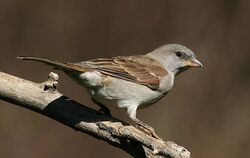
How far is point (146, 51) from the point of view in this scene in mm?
9594

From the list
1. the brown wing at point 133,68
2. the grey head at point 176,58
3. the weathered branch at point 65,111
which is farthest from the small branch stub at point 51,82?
the grey head at point 176,58

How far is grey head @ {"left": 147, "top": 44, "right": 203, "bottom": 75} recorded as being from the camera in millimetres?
5961

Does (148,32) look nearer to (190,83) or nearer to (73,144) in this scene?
(190,83)

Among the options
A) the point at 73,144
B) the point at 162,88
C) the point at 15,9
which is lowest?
the point at 73,144

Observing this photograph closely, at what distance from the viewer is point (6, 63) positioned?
9617mm

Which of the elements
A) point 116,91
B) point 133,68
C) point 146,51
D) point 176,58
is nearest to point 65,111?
point 116,91

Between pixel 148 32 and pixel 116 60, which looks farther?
pixel 148 32

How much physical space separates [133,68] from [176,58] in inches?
24.3

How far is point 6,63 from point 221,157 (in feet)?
9.88

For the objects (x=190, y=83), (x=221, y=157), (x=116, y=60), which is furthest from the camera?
(x=190, y=83)

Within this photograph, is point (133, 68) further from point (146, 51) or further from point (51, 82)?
point (146, 51)

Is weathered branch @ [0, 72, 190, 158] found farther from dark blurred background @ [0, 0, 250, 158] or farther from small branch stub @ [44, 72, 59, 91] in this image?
dark blurred background @ [0, 0, 250, 158]

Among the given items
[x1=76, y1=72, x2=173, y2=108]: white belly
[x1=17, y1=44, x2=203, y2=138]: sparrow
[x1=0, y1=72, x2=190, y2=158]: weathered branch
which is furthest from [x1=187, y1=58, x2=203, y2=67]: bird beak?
[x1=0, y1=72, x2=190, y2=158]: weathered branch

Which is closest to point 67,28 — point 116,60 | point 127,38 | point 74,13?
point 74,13
